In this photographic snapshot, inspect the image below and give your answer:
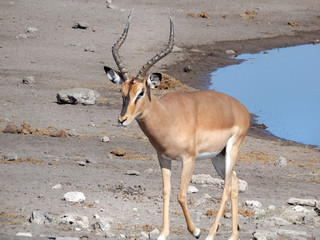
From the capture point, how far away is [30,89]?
67.6ft

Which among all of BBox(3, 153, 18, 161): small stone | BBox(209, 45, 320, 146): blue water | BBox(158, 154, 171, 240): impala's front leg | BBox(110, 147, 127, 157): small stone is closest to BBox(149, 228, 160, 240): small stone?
BBox(158, 154, 171, 240): impala's front leg

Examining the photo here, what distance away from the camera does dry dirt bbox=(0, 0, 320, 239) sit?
11109 mm

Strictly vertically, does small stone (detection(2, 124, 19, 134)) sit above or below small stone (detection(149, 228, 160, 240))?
below

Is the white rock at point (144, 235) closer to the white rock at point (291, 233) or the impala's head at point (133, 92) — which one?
the impala's head at point (133, 92)

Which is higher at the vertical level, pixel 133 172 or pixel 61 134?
pixel 133 172

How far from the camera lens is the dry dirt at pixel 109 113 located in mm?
11109

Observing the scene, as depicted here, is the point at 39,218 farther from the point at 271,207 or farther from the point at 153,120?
the point at 271,207

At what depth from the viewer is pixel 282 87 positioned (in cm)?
2648

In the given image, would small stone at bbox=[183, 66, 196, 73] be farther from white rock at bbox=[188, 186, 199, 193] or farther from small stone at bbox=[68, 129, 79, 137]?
white rock at bbox=[188, 186, 199, 193]

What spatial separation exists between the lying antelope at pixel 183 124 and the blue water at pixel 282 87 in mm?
9419

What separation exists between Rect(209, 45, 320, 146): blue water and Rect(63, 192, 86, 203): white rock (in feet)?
31.1

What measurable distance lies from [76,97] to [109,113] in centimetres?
101

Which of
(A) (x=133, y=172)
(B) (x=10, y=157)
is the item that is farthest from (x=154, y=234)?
(B) (x=10, y=157)

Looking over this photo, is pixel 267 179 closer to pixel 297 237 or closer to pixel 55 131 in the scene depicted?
pixel 297 237
